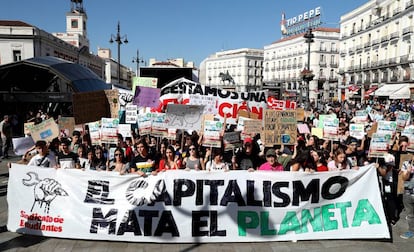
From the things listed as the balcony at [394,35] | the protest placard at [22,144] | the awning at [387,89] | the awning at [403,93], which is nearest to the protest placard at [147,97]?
the protest placard at [22,144]

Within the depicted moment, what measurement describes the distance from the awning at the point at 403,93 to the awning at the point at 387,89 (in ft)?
3.90

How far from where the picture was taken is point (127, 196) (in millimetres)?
5211

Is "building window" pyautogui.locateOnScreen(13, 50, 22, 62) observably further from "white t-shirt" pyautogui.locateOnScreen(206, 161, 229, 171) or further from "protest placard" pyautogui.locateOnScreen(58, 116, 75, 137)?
"white t-shirt" pyautogui.locateOnScreen(206, 161, 229, 171)

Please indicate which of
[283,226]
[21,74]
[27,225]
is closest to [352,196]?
[283,226]

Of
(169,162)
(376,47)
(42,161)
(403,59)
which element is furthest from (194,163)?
(376,47)

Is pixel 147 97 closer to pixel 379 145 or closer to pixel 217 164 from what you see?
pixel 217 164

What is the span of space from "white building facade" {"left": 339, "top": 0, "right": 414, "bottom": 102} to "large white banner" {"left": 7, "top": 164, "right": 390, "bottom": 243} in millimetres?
35831

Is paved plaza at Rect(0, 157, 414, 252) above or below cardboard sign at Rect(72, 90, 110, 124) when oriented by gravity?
below

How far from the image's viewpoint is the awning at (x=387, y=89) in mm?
38150

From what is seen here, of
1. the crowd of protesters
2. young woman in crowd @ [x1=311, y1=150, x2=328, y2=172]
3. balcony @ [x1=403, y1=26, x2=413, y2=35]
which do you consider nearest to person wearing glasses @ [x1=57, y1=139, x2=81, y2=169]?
the crowd of protesters

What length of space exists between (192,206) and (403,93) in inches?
1434

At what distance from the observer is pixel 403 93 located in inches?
1403

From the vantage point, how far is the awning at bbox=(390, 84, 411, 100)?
115 ft

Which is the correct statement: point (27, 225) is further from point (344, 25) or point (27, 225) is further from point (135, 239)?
point (344, 25)
